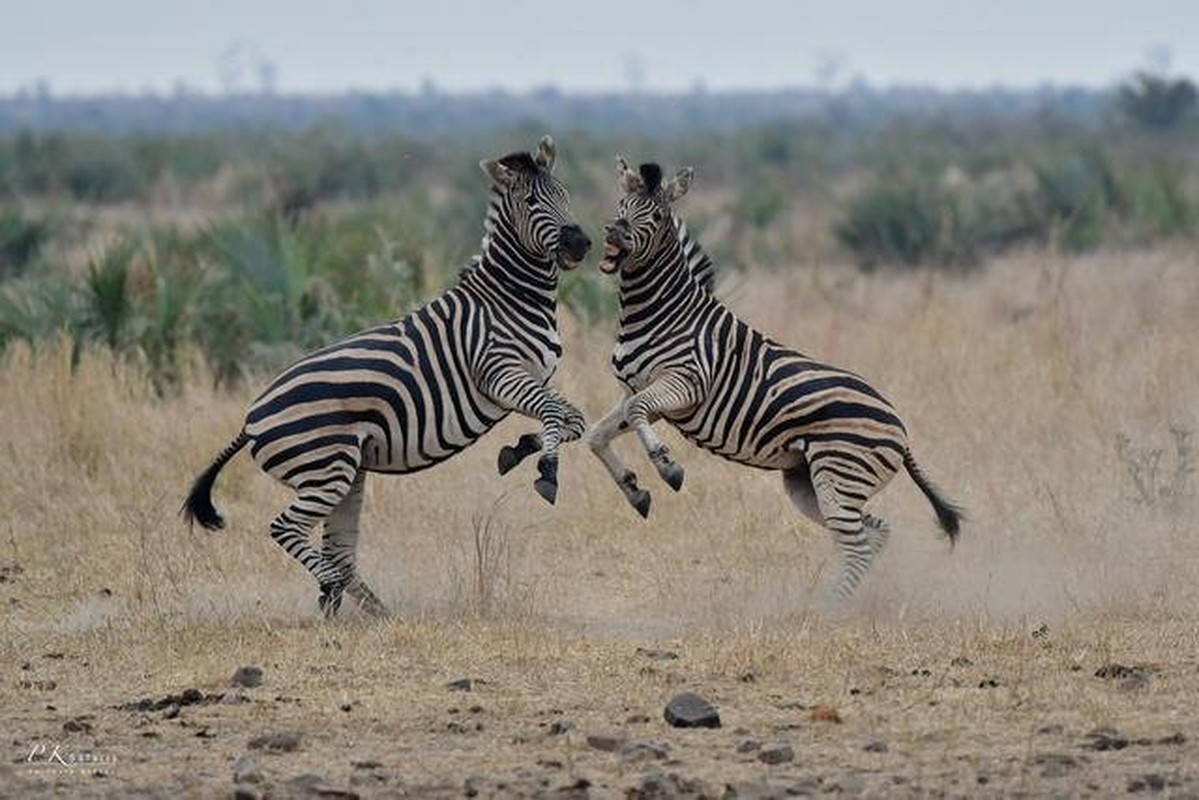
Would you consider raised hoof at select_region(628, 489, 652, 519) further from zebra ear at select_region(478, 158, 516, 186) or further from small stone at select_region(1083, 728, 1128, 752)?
small stone at select_region(1083, 728, 1128, 752)

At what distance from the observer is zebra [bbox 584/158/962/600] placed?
998 centimetres

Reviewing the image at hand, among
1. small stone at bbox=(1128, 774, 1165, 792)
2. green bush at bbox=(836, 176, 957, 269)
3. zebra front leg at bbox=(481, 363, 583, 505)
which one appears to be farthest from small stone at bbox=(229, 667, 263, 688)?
green bush at bbox=(836, 176, 957, 269)

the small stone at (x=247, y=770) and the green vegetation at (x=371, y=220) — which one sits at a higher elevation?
the green vegetation at (x=371, y=220)

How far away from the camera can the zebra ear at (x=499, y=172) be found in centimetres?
1015

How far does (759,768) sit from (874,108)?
→ 147535 mm

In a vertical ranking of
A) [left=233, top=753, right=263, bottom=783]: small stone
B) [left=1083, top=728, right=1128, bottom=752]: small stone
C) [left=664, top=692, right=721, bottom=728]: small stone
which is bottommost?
[left=233, top=753, right=263, bottom=783]: small stone

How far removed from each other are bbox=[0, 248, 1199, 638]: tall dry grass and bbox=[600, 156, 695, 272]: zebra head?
137cm

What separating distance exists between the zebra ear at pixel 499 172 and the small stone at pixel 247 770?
11.8ft

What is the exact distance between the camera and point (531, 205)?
10.1 metres

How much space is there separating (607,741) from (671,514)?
4.80m

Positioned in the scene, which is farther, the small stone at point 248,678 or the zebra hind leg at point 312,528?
the zebra hind leg at point 312,528

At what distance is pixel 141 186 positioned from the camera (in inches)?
1753

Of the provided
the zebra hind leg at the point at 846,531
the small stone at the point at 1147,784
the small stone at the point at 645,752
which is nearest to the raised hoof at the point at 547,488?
the zebra hind leg at the point at 846,531

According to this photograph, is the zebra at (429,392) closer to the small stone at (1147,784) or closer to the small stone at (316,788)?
the small stone at (316,788)
